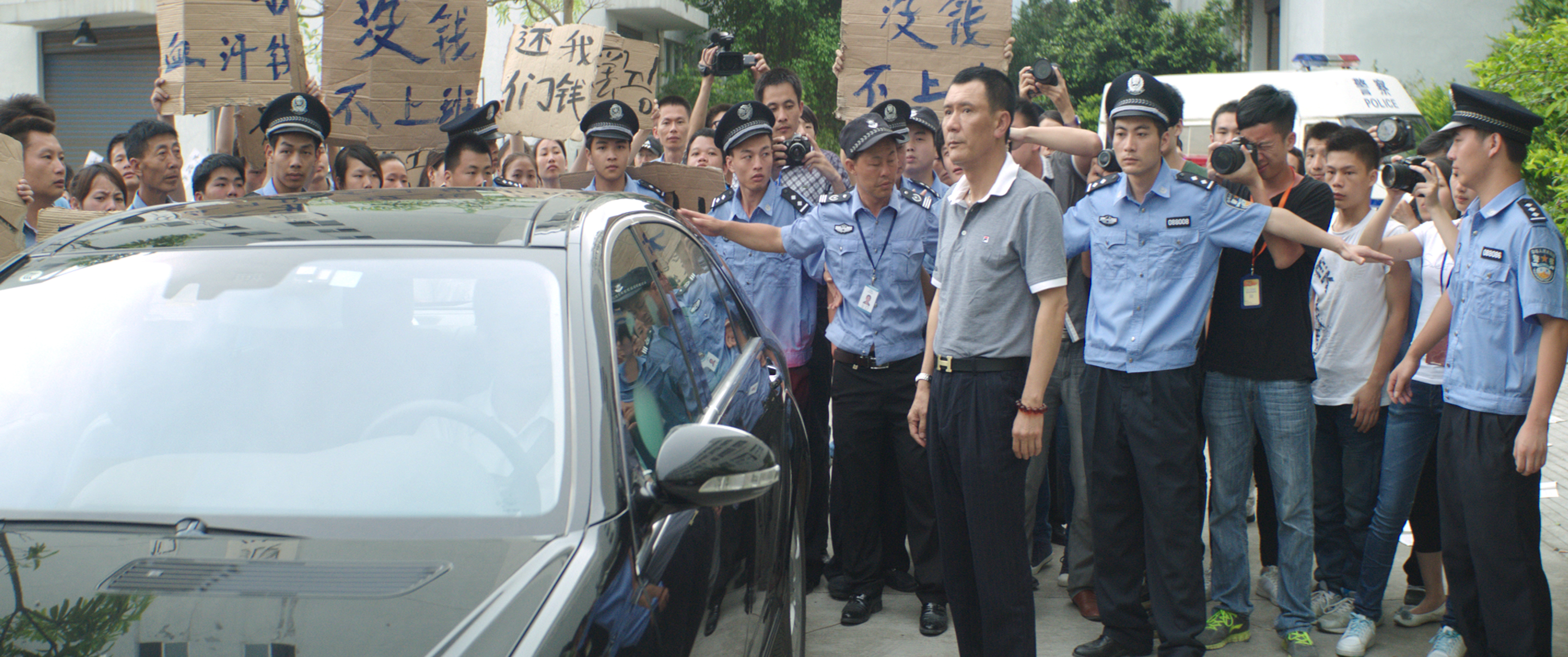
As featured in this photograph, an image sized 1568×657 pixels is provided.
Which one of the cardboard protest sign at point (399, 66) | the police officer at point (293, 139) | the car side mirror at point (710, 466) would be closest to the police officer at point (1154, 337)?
the car side mirror at point (710, 466)

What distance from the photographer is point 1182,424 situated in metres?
3.82

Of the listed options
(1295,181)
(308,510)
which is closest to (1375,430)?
(1295,181)

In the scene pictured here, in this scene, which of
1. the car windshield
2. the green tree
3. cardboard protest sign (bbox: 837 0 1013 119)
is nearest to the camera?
the car windshield

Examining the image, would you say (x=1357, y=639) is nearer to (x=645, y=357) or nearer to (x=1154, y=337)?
(x=1154, y=337)

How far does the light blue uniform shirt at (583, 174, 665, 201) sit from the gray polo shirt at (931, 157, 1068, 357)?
6.63 feet

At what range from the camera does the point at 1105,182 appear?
13.1 ft

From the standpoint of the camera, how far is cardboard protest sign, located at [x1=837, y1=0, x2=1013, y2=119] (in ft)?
18.7

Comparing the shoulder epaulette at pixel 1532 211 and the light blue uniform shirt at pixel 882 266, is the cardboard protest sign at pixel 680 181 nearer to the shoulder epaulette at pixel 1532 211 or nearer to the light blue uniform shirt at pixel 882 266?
the light blue uniform shirt at pixel 882 266

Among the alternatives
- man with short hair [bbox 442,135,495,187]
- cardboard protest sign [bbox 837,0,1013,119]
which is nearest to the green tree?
cardboard protest sign [bbox 837,0,1013,119]

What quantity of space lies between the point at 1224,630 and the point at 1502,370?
4.27 feet

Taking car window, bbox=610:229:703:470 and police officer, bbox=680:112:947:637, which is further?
police officer, bbox=680:112:947:637

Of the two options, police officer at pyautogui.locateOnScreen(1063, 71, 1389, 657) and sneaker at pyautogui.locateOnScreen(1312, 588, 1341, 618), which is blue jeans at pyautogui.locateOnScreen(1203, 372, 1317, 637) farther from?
sneaker at pyautogui.locateOnScreen(1312, 588, 1341, 618)

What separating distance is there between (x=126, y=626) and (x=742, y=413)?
1483mm

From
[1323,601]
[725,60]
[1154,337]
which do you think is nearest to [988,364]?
[1154,337]
